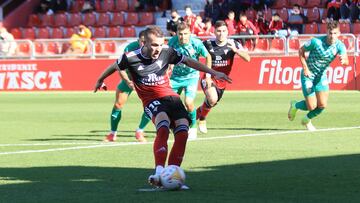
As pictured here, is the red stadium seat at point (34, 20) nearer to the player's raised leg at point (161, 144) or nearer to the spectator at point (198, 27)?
the spectator at point (198, 27)

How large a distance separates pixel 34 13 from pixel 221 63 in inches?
1028

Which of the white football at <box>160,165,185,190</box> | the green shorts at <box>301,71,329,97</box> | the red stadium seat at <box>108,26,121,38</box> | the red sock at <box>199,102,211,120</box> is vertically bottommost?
the red stadium seat at <box>108,26,121,38</box>

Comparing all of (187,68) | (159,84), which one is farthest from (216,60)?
(159,84)

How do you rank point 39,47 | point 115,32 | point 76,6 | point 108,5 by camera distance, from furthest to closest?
point 76,6 < point 108,5 < point 115,32 < point 39,47

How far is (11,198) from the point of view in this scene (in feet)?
33.4

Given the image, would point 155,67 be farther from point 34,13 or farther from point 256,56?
point 34,13

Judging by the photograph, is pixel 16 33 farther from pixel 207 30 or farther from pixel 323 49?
pixel 323 49

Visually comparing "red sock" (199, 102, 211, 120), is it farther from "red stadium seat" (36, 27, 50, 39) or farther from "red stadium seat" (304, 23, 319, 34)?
"red stadium seat" (36, 27, 50, 39)

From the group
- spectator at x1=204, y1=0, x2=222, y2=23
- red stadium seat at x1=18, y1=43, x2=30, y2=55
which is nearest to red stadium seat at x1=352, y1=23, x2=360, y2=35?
spectator at x1=204, y1=0, x2=222, y2=23

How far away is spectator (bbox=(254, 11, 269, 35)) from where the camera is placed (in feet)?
112

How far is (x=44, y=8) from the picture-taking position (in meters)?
43.7

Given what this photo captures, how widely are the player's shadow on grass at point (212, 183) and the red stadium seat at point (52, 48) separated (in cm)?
2239

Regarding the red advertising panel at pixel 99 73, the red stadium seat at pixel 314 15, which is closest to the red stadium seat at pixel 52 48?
the red advertising panel at pixel 99 73

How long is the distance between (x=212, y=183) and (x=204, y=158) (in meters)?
2.92
